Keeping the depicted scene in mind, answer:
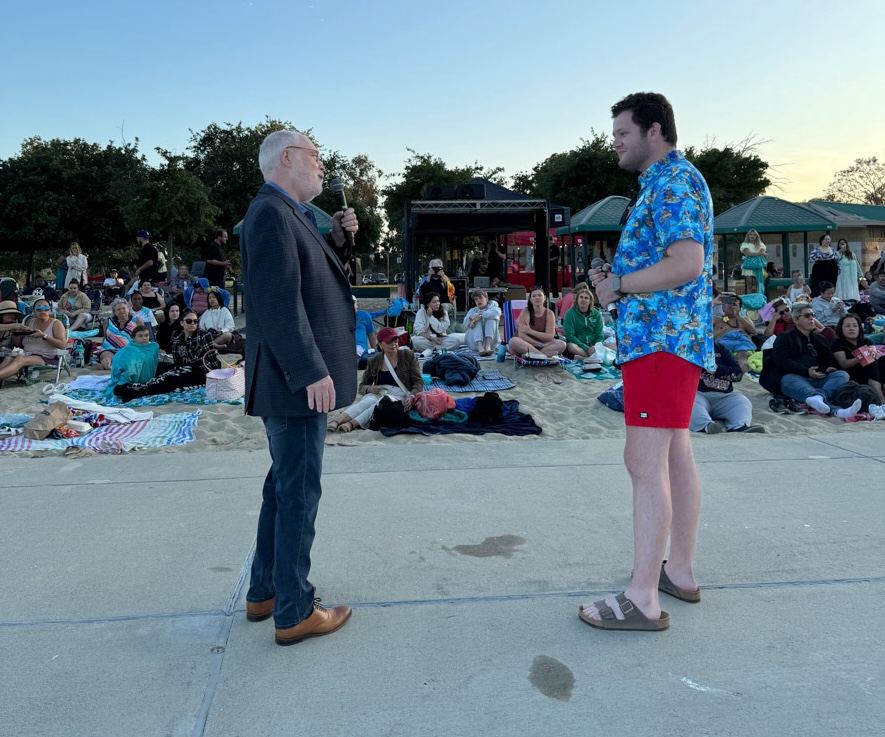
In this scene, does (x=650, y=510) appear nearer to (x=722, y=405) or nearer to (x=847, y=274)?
Answer: (x=722, y=405)

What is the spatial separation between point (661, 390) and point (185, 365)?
8.30m

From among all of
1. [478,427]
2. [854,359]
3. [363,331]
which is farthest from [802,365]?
[363,331]

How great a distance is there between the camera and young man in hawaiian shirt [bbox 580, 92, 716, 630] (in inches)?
105

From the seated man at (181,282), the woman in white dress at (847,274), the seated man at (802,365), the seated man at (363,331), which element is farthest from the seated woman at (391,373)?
the woman in white dress at (847,274)

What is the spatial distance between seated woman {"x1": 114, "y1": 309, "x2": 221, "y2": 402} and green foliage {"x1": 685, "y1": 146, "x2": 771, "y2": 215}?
2697cm

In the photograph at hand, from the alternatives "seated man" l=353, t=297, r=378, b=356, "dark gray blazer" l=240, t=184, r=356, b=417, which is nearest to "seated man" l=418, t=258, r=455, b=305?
"seated man" l=353, t=297, r=378, b=356

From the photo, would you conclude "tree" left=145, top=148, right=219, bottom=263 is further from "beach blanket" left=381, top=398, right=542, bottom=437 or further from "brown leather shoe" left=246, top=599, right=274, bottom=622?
"brown leather shoe" left=246, top=599, right=274, bottom=622

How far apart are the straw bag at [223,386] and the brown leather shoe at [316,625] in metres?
6.40

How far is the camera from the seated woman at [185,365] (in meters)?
9.33

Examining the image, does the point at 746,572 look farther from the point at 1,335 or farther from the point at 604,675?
the point at 1,335

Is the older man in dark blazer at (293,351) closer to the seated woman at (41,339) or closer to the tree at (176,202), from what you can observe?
the seated woman at (41,339)

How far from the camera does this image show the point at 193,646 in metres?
2.73

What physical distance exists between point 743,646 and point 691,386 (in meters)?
0.88

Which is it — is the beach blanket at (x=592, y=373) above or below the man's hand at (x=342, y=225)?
below
